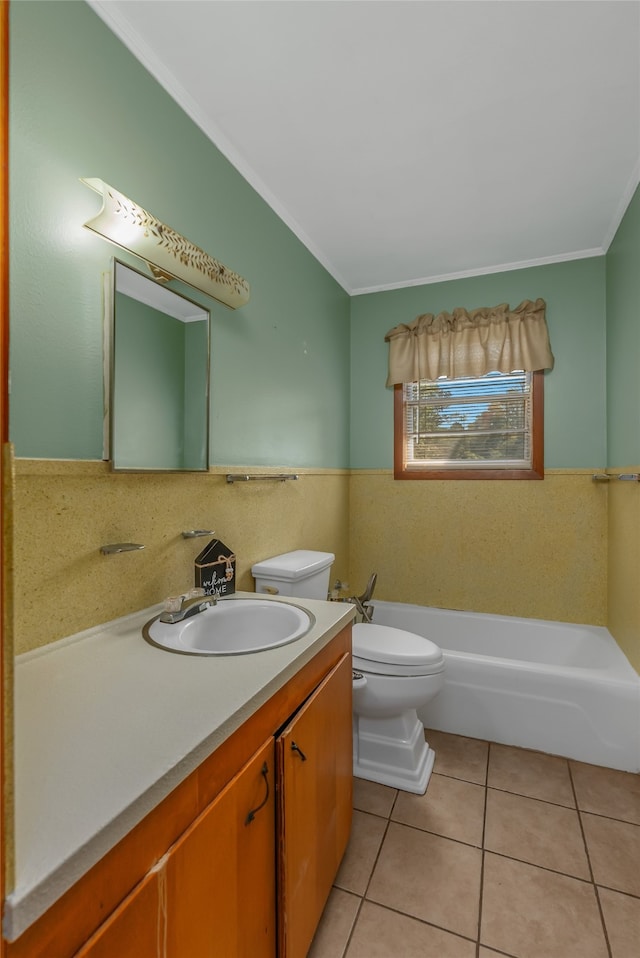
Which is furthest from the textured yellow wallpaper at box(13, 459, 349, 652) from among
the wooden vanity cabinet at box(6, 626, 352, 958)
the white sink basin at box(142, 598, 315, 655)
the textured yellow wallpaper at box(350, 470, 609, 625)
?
the textured yellow wallpaper at box(350, 470, 609, 625)

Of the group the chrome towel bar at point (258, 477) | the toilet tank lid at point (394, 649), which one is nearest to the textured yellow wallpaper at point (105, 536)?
the chrome towel bar at point (258, 477)

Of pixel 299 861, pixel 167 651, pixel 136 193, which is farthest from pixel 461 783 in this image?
pixel 136 193

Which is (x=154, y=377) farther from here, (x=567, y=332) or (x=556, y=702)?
(x=567, y=332)

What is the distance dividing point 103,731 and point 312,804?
2.10ft

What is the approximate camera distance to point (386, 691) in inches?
71.4

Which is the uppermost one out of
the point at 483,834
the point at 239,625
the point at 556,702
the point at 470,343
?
the point at 470,343

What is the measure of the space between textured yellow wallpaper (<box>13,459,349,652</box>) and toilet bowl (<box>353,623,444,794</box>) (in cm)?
60

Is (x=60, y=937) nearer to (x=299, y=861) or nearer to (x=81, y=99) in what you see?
(x=299, y=861)

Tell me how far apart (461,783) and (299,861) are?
3.61ft

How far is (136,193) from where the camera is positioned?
52.9 inches

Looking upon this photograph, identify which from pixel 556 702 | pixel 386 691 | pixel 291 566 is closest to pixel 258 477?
pixel 291 566

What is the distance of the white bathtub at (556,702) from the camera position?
6.39 ft

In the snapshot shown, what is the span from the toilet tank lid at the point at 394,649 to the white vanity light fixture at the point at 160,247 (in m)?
1.47

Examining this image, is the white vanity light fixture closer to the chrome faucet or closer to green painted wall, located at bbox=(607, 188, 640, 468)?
the chrome faucet
